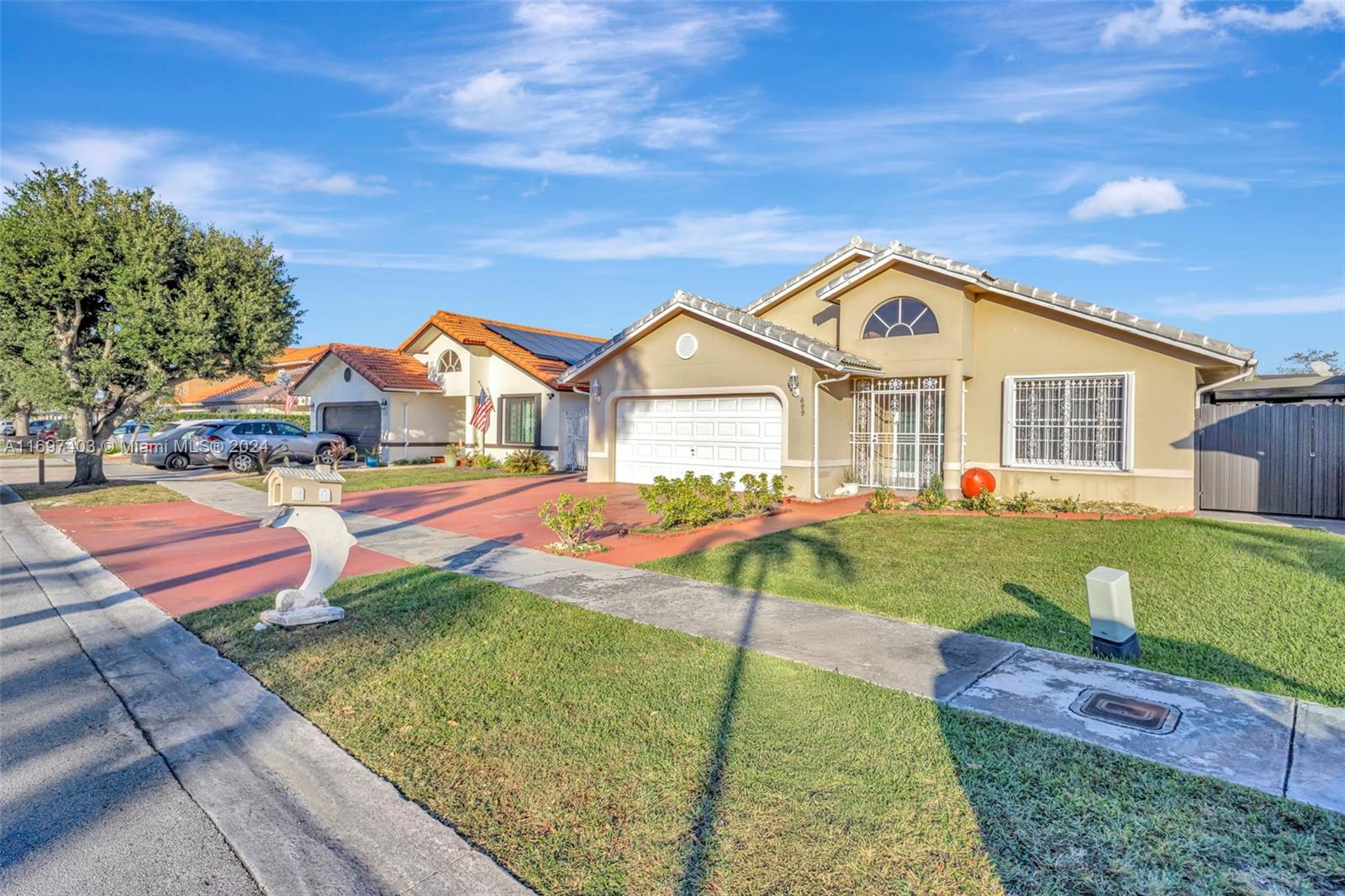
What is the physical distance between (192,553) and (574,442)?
13.6m

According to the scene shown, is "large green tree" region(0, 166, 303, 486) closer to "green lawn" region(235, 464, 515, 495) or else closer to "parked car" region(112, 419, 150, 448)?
"green lawn" region(235, 464, 515, 495)

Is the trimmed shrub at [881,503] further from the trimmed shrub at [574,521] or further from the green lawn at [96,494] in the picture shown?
the green lawn at [96,494]

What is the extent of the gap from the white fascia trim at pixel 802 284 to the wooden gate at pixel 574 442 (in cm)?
759

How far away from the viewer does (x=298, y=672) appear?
5.52 meters

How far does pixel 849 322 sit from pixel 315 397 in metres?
22.3

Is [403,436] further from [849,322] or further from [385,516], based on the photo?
[849,322]

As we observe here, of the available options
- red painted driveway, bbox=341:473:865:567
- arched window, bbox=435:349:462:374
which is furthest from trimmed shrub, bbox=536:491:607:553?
arched window, bbox=435:349:462:374

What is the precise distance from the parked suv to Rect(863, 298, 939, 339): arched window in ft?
54.9

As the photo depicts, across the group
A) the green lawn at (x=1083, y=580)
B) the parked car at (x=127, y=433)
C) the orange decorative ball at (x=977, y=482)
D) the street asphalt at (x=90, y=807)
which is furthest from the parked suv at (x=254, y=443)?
the street asphalt at (x=90, y=807)

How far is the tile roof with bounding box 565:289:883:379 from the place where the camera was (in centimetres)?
1417

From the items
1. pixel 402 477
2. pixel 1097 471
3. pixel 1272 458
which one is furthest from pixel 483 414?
pixel 1272 458

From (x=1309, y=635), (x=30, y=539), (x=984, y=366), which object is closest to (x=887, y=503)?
(x=984, y=366)

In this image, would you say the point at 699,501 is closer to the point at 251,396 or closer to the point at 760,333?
the point at 760,333

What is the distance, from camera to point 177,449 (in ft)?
77.8
